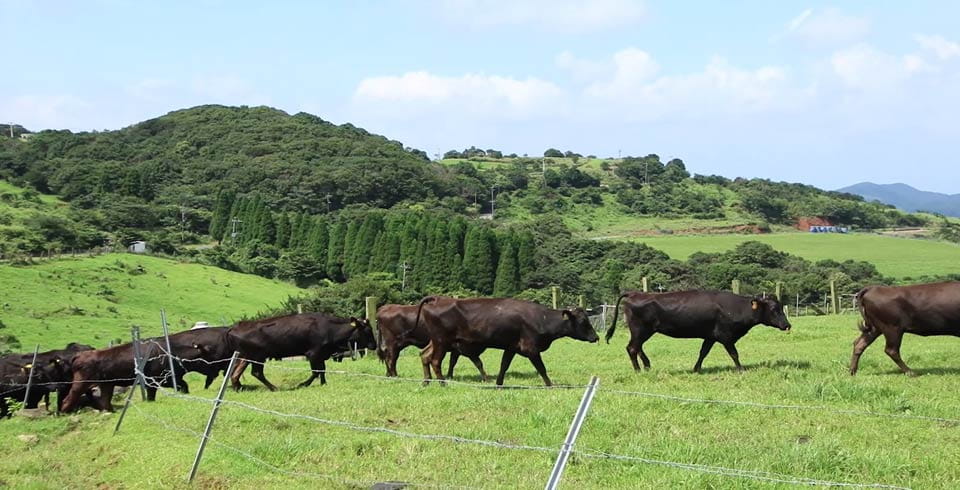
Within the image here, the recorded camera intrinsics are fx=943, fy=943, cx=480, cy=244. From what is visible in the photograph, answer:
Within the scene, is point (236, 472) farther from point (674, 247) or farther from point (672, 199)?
point (672, 199)

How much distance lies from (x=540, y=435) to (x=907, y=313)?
709cm

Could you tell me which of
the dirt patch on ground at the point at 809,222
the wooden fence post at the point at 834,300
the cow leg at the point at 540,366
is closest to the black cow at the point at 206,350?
the cow leg at the point at 540,366

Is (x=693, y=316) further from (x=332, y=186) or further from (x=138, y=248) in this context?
(x=332, y=186)

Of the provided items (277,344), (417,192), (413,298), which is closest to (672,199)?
(417,192)

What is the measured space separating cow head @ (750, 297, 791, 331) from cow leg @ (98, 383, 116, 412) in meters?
10.9

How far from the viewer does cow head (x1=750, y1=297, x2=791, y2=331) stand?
16.6 meters

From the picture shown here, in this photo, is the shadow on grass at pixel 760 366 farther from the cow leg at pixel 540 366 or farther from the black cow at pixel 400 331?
the black cow at pixel 400 331

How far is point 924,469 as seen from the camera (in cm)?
843

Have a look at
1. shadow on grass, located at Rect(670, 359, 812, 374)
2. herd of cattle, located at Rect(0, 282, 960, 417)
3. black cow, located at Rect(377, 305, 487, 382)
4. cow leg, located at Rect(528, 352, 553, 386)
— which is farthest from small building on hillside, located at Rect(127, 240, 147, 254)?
shadow on grass, located at Rect(670, 359, 812, 374)

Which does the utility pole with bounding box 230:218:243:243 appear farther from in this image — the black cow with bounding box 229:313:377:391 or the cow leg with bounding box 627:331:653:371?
the cow leg with bounding box 627:331:653:371

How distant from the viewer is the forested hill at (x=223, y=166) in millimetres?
129250

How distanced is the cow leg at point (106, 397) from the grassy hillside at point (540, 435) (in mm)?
583

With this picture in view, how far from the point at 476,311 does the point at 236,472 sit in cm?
642

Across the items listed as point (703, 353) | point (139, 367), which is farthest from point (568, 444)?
point (139, 367)
